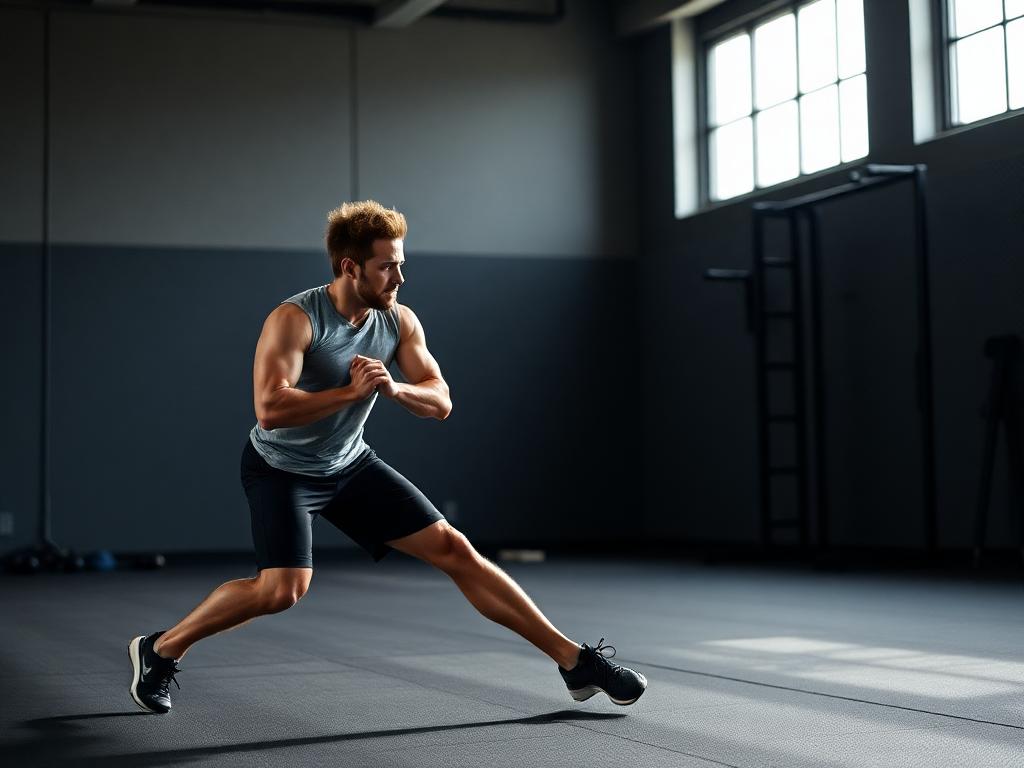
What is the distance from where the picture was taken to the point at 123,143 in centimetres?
997

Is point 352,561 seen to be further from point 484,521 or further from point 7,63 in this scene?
point 7,63

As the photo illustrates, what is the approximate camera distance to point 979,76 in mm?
8047

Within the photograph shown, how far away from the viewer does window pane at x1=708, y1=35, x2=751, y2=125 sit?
33.0 feet

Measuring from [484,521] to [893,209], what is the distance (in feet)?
12.7

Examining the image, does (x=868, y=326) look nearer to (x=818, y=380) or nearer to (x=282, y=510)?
(x=818, y=380)

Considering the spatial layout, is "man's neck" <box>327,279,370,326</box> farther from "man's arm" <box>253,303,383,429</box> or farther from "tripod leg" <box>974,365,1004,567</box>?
"tripod leg" <box>974,365,1004,567</box>

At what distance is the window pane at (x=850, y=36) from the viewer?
29.0ft

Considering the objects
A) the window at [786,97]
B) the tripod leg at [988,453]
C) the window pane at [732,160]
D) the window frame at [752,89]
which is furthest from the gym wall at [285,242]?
the tripod leg at [988,453]

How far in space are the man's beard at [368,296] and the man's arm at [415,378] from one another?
4.5 inches

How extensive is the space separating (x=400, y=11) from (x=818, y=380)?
12.9 ft

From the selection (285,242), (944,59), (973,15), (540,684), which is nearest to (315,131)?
(285,242)

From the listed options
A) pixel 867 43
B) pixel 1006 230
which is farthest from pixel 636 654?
pixel 867 43

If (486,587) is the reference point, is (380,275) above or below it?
above

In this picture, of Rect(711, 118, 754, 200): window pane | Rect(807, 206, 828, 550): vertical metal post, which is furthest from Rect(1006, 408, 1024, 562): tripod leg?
Rect(711, 118, 754, 200): window pane
